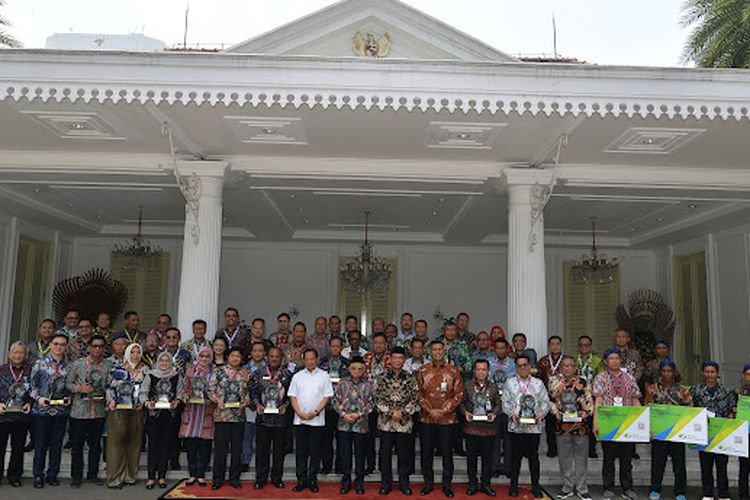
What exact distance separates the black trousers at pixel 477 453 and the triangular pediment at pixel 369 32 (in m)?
4.37

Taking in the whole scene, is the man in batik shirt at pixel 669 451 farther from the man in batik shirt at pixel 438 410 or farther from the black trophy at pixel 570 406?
the man in batik shirt at pixel 438 410

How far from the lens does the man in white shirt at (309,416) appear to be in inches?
224

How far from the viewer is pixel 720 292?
10.5 m

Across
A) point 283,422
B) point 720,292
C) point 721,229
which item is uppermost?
point 721,229

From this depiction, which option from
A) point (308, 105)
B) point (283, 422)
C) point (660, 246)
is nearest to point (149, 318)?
point (283, 422)

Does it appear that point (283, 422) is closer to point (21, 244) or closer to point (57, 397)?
point (57, 397)

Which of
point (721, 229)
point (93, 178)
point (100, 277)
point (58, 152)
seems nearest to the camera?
point (58, 152)

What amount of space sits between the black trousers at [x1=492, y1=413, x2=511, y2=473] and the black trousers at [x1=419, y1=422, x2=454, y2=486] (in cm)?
50

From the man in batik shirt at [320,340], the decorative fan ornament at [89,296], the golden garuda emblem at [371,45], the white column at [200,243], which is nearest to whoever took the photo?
the white column at [200,243]

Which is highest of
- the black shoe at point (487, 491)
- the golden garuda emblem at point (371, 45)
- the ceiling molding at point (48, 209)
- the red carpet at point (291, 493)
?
the golden garuda emblem at point (371, 45)

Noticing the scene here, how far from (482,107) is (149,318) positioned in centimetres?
992

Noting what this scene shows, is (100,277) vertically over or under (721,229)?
under

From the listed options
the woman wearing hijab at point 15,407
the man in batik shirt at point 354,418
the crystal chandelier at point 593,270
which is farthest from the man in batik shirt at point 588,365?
the woman wearing hijab at point 15,407

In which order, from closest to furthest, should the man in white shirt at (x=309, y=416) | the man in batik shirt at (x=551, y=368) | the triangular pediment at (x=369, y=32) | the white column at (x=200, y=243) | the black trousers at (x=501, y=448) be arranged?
the man in white shirt at (x=309, y=416), the black trousers at (x=501, y=448), the man in batik shirt at (x=551, y=368), the white column at (x=200, y=243), the triangular pediment at (x=369, y=32)
